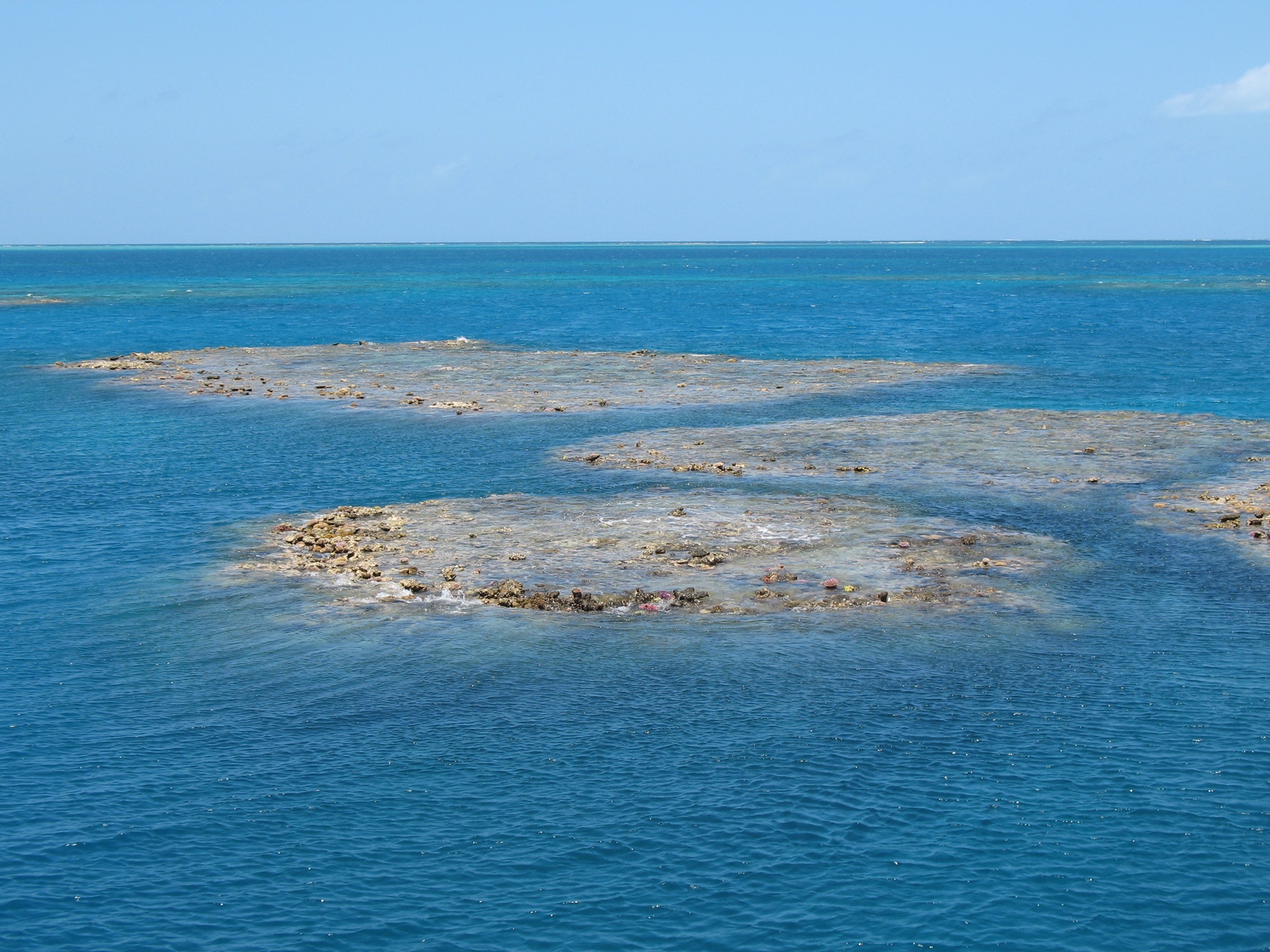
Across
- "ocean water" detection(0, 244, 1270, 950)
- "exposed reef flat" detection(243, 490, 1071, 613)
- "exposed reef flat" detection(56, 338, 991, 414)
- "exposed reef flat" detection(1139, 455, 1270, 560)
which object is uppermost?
"exposed reef flat" detection(56, 338, 991, 414)

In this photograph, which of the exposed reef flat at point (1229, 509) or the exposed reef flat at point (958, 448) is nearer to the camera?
the exposed reef flat at point (1229, 509)

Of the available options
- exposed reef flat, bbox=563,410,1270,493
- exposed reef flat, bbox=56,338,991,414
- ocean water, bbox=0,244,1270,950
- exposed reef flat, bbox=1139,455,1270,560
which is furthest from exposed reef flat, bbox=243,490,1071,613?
exposed reef flat, bbox=56,338,991,414

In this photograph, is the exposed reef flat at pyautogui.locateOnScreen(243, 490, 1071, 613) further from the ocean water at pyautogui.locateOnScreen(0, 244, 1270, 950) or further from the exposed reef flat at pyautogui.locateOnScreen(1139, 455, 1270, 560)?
the exposed reef flat at pyautogui.locateOnScreen(1139, 455, 1270, 560)

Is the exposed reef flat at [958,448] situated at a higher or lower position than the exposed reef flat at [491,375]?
lower

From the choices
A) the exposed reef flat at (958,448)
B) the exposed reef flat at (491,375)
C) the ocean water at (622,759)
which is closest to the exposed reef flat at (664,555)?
the ocean water at (622,759)

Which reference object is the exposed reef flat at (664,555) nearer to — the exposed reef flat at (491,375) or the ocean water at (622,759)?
the ocean water at (622,759)

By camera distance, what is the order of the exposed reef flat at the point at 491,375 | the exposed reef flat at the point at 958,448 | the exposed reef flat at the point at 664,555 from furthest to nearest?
1. the exposed reef flat at the point at 491,375
2. the exposed reef flat at the point at 958,448
3. the exposed reef flat at the point at 664,555

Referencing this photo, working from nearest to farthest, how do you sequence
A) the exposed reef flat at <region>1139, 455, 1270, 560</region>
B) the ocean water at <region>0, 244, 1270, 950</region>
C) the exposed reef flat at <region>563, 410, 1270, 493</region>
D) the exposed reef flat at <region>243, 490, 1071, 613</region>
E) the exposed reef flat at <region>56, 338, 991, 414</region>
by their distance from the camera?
the ocean water at <region>0, 244, 1270, 950</region>
the exposed reef flat at <region>243, 490, 1071, 613</region>
the exposed reef flat at <region>1139, 455, 1270, 560</region>
the exposed reef flat at <region>563, 410, 1270, 493</region>
the exposed reef flat at <region>56, 338, 991, 414</region>
